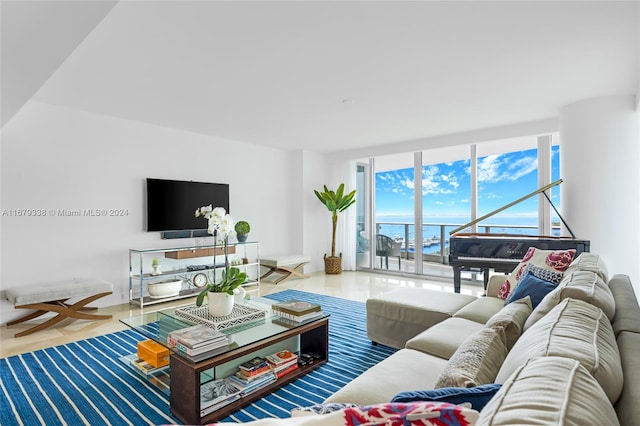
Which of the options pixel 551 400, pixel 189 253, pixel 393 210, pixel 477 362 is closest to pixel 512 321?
pixel 477 362

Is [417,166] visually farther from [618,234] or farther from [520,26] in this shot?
[520,26]

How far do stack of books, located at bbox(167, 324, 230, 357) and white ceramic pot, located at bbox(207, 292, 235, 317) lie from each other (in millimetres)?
262

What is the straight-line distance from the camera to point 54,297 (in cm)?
334

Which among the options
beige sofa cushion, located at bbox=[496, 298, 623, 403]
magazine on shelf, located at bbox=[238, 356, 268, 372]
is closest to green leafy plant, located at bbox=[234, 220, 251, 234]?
magazine on shelf, located at bbox=[238, 356, 268, 372]

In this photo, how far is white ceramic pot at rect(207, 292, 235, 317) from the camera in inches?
91.4

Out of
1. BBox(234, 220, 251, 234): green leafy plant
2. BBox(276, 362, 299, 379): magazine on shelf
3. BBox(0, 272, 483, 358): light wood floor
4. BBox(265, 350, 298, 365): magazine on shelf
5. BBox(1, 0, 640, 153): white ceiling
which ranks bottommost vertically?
BBox(0, 272, 483, 358): light wood floor

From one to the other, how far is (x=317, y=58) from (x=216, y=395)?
8.23 feet

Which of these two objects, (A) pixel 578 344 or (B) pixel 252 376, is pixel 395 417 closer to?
(A) pixel 578 344

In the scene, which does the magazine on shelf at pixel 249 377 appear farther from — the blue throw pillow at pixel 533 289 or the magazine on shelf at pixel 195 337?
the blue throw pillow at pixel 533 289

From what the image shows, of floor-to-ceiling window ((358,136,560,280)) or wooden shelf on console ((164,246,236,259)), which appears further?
floor-to-ceiling window ((358,136,560,280))

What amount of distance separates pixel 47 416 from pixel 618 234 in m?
5.29

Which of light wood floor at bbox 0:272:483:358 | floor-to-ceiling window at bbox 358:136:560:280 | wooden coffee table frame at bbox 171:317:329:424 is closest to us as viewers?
wooden coffee table frame at bbox 171:317:329:424

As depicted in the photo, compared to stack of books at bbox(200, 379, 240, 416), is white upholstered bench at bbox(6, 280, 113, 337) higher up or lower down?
higher up

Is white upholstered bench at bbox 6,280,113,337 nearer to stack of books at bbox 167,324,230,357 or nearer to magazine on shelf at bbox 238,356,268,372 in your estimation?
stack of books at bbox 167,324,230,357
